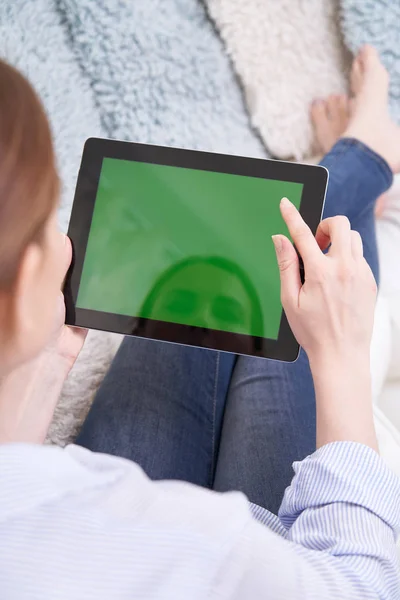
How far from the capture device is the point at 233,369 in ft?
2.65

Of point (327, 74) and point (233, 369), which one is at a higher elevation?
point (327, 74)

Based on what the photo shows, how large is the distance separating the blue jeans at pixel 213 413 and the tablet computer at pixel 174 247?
116 millimetres

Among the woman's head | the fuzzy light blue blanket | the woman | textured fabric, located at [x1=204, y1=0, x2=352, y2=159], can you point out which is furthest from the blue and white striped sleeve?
textured fabric, located at [x1=204, y1=0, x2=352, y2=159]

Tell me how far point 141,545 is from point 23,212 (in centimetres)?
25

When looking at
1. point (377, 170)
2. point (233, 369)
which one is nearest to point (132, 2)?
point (377, 170)

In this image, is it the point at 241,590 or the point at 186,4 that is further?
the point at 186,4

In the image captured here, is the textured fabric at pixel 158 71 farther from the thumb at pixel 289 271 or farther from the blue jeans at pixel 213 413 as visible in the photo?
the thumb at pixel 289 271

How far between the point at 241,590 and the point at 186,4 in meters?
0.93

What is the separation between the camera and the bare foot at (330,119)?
988 millimetres

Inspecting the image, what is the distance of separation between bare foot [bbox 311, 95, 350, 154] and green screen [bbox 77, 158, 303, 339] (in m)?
0.43

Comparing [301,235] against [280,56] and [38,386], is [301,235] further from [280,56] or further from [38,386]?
[280,56]

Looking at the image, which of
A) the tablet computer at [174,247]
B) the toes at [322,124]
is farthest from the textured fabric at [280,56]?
the tablet computer at [174,247]

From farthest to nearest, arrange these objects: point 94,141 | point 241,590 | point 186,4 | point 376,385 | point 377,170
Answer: point 186,4
point 377,170
point 376,385
point 94,141
point 241,590

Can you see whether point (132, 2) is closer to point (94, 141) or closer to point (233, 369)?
point (94, 141)
